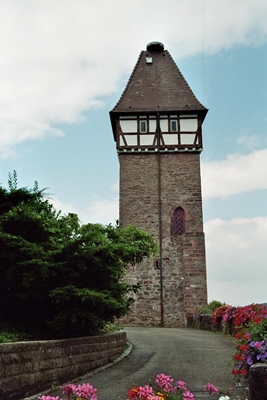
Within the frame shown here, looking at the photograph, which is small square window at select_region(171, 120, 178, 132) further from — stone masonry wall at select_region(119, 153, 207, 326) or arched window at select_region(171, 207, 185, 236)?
arched window at select_region(171, 207, 185, 236)

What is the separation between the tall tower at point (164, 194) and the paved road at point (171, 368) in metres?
11.0

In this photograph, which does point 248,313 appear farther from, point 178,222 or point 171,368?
point 178,222

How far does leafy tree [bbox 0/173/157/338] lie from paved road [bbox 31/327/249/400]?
1.00m

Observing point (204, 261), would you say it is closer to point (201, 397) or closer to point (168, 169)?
point (168, 169)

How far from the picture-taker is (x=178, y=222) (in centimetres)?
2506

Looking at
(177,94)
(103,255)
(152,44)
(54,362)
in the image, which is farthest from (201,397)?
(152,44)

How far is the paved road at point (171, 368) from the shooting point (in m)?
7.19

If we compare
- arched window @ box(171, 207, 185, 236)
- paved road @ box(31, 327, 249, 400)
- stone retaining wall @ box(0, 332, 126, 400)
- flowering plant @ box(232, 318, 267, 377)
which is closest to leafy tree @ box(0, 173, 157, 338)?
stone retaining wall @ box(0, 332, 126, 400)

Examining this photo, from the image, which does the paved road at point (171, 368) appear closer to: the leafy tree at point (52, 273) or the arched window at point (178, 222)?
Result: the leafy tree at point (52, 273)

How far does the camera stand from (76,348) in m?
8.20

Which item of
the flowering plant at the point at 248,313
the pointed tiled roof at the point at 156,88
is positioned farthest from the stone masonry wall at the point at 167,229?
the flowering plant at the point at 248,313

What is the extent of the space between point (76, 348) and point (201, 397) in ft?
8.40

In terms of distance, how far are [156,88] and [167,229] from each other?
8.32 meters

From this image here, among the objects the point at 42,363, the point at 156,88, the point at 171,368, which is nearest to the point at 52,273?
the point at 42,363
